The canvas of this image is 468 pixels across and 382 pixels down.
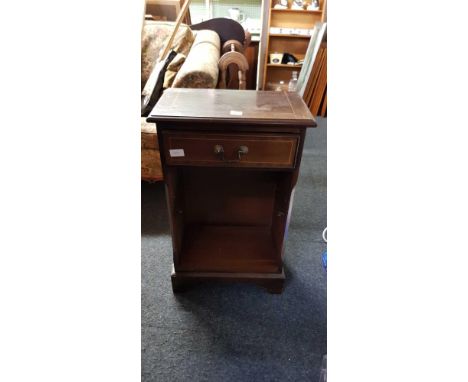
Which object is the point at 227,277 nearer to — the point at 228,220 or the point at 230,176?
the point at 228,220

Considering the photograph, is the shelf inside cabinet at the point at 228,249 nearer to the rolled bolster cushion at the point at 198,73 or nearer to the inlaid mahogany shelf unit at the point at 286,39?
the rolled bolster cushion at the point at 198,73

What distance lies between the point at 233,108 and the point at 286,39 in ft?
8.93

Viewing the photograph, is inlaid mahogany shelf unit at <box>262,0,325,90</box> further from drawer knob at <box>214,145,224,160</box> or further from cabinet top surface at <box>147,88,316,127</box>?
drawer knob at <box>214,145,224,160</box>

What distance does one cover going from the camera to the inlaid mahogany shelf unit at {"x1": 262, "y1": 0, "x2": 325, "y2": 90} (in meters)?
2.91

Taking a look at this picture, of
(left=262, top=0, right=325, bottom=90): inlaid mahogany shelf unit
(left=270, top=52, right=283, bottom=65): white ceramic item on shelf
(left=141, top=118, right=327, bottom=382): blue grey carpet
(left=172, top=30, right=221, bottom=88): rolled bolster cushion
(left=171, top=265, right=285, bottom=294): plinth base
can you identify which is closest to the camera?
(left=141, top=118, right=327, bottom=382): blue grey carpet

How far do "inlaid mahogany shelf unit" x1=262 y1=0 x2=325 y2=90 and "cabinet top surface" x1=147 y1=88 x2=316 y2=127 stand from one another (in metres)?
2.41

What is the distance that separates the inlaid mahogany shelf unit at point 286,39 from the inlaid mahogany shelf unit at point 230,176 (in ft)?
7.87

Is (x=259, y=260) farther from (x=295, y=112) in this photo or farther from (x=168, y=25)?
(x=168, y=25)

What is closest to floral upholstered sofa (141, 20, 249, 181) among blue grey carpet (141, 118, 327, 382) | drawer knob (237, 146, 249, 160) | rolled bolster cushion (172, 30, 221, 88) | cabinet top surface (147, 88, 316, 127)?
rolled bolster cushion (172, 30, 221, 88)

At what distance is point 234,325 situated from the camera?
102 centimetres

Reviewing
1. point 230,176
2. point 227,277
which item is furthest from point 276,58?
point 227,277
